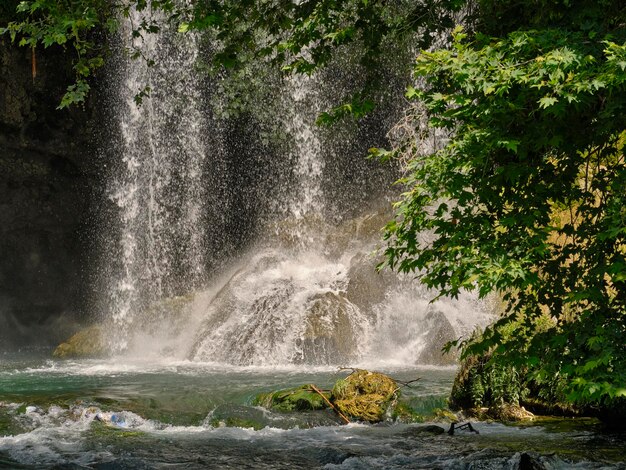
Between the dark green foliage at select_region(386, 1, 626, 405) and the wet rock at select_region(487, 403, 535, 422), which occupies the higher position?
the dark green foliage at select_region(386, 1, 626, 405)

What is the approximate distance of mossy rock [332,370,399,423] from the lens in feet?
31.5

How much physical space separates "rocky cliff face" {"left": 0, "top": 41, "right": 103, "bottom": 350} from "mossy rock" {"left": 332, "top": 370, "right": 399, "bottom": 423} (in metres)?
13.8

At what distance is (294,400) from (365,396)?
98 cm

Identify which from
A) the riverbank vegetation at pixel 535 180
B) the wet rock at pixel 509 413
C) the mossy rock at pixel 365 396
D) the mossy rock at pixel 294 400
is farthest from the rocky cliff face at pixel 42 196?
the riverbank vegetation at pixel 535 180

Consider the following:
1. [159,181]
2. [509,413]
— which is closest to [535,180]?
[509,413]

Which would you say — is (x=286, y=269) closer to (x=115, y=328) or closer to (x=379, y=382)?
(x=115, y=328)

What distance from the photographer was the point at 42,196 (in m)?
21.8

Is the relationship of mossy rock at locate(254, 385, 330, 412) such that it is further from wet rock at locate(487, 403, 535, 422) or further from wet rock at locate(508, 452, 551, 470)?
wet rock at locate(508, 452, 551, 470)

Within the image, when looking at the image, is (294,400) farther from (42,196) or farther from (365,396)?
(42,196)

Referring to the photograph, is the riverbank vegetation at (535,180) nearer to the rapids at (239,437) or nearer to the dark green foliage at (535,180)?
the dark green foliage at (535,180)

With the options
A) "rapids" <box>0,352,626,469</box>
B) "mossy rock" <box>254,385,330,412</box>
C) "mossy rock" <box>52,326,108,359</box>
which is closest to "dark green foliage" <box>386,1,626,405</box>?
"rapids" <box>0,352,626,469</box>

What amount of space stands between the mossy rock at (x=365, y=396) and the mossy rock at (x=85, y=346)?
1104cm

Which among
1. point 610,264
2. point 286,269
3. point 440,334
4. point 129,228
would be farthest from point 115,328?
point 610,264

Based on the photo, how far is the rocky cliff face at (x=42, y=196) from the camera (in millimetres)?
20031
